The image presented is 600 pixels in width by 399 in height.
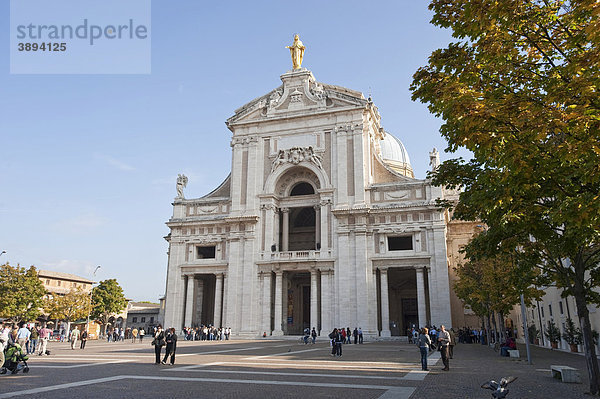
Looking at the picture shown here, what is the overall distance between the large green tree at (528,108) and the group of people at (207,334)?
3615 centimetres

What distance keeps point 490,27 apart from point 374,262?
35337 mm

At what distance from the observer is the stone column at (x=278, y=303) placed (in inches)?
1766

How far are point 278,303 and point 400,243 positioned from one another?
13.6 m

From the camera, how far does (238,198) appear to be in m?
49.2

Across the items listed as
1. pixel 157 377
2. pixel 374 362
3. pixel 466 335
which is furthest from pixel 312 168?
pixel 157 377

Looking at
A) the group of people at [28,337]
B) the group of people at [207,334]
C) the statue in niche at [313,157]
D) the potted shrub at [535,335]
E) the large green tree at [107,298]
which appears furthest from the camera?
the large green tree at [107,298]

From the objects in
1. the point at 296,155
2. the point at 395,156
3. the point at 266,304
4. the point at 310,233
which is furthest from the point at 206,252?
the point at 395,156

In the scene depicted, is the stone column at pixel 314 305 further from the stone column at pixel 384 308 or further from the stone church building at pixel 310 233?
the stone column at pixel 384 308

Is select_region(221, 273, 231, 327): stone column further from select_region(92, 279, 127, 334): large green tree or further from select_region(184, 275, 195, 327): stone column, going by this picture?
select_region(92, 279, 127, 334): large green tree

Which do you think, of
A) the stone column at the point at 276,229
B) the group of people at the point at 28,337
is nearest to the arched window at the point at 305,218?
the stone column at the point at 276,229

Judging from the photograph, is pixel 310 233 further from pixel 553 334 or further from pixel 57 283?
pixel 57 283

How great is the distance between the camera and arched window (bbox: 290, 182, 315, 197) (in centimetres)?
5175

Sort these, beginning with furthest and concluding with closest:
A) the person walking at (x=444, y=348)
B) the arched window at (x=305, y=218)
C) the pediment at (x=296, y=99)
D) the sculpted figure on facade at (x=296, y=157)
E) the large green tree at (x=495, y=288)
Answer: the arched window at (x=305, y=218)
the pediment at (x=296, y=99)
the sculpted figure on facade at (x=296, y=157)
the large green tree at (x=495, y=288)
the person walking at (x=444, y=348)

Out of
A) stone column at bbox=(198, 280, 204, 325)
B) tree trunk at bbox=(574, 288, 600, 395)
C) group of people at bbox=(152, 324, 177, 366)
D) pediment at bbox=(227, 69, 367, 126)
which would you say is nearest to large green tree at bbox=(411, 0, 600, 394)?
tree trunk at bbox=(574, 288, 600, 395)
